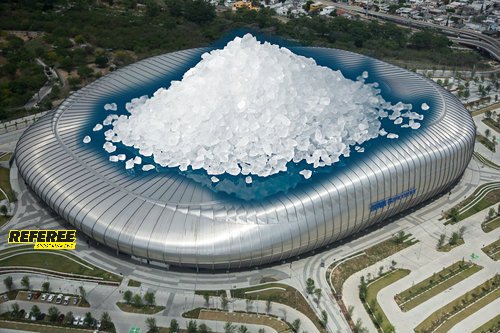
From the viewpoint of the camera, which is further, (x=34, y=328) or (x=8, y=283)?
(x=8, y=283)

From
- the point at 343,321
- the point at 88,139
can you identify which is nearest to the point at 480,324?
the point at 343,321

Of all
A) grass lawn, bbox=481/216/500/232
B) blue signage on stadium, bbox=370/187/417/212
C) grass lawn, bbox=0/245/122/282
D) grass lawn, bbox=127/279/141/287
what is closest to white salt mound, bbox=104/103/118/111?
grass lawn, bbox=0/245/122/282

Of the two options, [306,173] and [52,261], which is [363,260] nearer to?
[306,173]

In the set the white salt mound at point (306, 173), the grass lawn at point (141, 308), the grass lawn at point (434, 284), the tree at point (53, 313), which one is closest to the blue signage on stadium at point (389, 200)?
the white salt mound at point (306, 173)

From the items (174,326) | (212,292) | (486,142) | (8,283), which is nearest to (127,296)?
(174,326)

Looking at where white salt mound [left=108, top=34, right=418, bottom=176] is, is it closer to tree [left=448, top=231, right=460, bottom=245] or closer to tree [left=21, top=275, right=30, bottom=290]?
tree [left=448, top=231, right=460, bottom=245]
